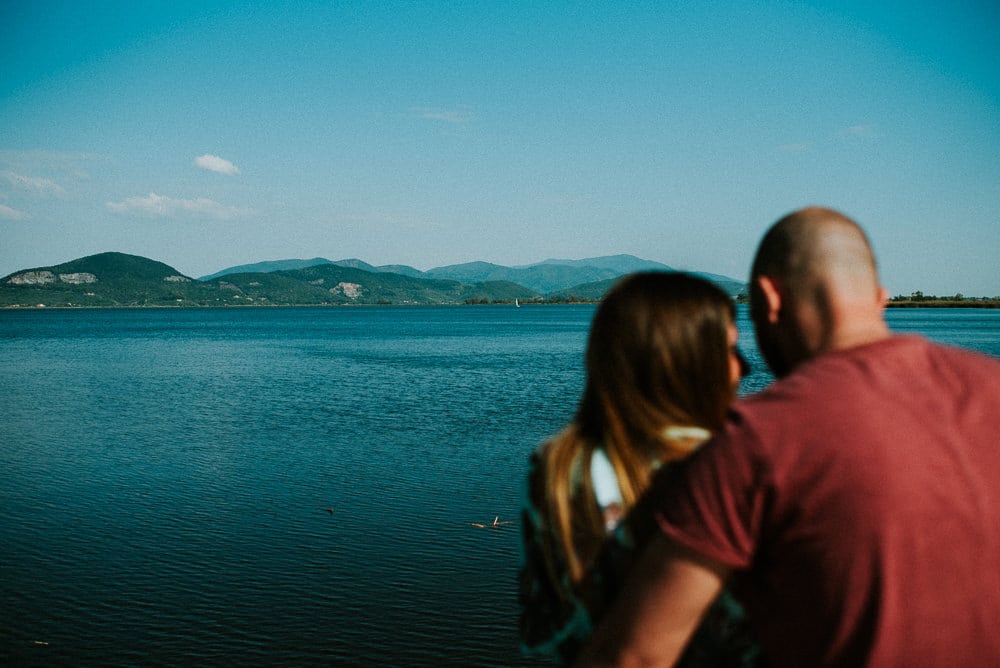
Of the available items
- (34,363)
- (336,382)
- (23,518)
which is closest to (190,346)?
(34,363)

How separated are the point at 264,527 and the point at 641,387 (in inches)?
530

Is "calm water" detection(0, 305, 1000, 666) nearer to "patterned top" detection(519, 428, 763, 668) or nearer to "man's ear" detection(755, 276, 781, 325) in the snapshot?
"patterned top" detection(519, 428, 763, 668)

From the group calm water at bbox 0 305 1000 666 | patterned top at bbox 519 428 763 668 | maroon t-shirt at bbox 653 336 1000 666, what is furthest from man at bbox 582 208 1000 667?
calm water at bbox 0 305 1000 666

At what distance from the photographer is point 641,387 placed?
2268 millimetres

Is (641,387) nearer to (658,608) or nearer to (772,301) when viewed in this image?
(772,301)

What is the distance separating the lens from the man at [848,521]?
69.2 inches

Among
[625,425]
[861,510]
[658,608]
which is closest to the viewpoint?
[861,510]

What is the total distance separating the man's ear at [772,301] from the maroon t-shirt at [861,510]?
30cm

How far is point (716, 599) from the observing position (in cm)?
204

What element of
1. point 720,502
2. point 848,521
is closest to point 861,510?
point 848,521

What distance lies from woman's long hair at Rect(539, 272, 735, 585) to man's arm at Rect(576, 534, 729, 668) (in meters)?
0.27

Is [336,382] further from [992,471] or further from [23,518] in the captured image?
[992,471]

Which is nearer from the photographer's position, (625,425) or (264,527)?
(625,425)

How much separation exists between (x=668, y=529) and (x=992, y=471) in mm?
809
